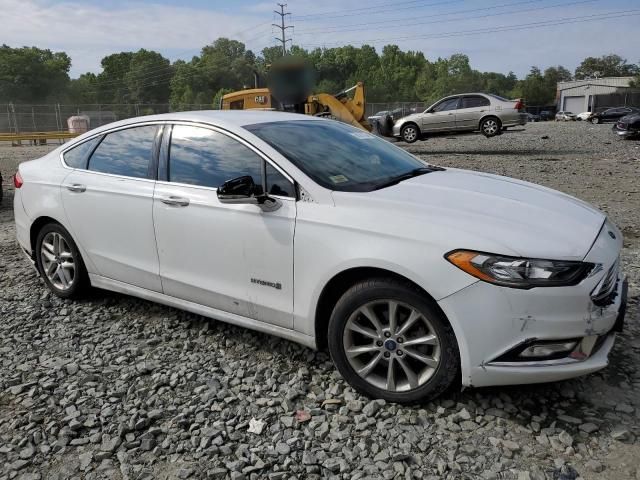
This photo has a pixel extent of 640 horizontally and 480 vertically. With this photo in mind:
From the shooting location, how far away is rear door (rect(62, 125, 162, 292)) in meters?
3.84

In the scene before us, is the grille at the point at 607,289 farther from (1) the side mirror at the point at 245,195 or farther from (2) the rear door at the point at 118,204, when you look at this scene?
(2) the rear door at the point at 118,204

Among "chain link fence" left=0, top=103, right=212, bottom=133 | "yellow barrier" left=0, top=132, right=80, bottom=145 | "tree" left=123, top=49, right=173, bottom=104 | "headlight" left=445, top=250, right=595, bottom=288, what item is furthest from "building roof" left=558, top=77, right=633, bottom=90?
"headlight" left=445, top=250, right=595, bottom=288

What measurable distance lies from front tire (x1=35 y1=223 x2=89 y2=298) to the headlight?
3.21 metres

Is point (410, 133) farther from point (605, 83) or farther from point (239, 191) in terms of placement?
point (605, 83)

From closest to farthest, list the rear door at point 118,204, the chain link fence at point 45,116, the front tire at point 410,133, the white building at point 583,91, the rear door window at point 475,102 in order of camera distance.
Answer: the rear door at point 118,204, the rear door window at point 475,102, the front tire at point 410,133, the chain link fence at point 45,116, the white building at point 583,91

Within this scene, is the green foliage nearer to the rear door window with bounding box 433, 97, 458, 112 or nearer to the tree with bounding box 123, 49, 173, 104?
the tree with bounding box 123, 49, 173, 104

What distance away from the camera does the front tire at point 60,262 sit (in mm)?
4426

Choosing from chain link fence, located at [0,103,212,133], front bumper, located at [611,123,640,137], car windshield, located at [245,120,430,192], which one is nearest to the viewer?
car windshield, located at [245,120,430,192]

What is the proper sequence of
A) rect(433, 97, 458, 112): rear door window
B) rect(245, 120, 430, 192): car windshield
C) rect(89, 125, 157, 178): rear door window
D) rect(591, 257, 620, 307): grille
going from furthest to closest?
1. rect(433, 97, 458, 112): rear door window
2. rect(89, 125, 157, 178): rear door window
3. rect(245, 120, 430, 192): car windshield
4. rect(591, 257, 620, 307): grille

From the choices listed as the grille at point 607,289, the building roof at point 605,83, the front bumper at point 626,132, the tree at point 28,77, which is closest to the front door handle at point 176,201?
the grille at point 607,289

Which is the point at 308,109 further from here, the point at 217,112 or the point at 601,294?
the point at 601,294

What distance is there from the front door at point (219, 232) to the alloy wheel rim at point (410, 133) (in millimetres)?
14816

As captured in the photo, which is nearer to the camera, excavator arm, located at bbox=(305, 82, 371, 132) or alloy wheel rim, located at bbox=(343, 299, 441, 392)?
alloy wheel rim, located at bbox=(343, 299, 441, 392)

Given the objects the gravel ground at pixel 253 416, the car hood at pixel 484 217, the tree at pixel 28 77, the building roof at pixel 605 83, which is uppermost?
the tree at pixel 28 77
